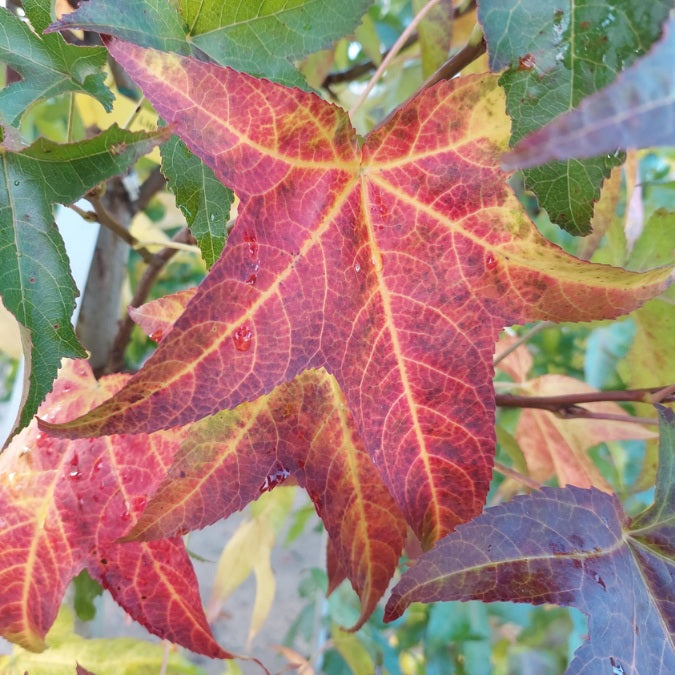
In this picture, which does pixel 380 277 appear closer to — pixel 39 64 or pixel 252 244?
pixel 252 244

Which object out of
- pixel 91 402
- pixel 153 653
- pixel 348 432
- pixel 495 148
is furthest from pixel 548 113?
pixel 153 653

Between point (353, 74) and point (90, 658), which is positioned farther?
point (353, 74)

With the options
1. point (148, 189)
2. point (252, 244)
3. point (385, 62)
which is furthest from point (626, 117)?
point (148, 189)

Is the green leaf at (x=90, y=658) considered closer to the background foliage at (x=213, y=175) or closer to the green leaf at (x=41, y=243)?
the background foliage at (x=213, y=175)

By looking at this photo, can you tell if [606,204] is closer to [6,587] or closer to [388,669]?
[6,587]

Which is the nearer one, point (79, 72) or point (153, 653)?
point (79, 72)

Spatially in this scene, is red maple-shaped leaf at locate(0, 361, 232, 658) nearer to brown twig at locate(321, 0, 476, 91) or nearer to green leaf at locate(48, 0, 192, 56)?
green leaf at locate(48, 0, 192, 56)
